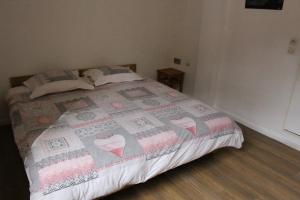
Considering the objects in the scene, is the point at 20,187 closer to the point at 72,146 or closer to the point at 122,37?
the point at 72,146

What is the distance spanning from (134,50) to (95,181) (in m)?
2.48

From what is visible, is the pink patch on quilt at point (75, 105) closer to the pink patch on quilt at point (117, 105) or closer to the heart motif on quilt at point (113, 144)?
the pink patch on quilt at point (117, 105)

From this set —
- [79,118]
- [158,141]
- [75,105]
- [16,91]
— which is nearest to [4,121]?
[16,91]

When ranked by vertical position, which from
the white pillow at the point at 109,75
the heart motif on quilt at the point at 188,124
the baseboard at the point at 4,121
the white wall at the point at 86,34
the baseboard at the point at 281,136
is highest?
the white wall at the point at 86,34

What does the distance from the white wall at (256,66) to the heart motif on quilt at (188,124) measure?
127 cm

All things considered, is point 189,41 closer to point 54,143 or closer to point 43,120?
point 43,120

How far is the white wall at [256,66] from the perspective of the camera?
278 cm

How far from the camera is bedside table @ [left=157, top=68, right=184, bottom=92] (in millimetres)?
3984

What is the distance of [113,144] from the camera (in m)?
1.91

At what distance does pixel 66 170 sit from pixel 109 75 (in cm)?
177

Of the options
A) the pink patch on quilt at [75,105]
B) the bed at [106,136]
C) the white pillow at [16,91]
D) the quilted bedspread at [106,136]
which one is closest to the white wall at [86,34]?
the white pillow at [16,91]

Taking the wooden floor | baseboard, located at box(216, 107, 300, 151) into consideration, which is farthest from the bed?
baseboard, located at box(216, 107, 300, 151)

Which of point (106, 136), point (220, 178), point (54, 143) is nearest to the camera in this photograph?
point (54, 143)

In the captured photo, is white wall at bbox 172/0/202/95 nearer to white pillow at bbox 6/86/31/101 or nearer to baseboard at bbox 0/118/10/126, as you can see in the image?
white pillow at bbox 6/86/31/101
